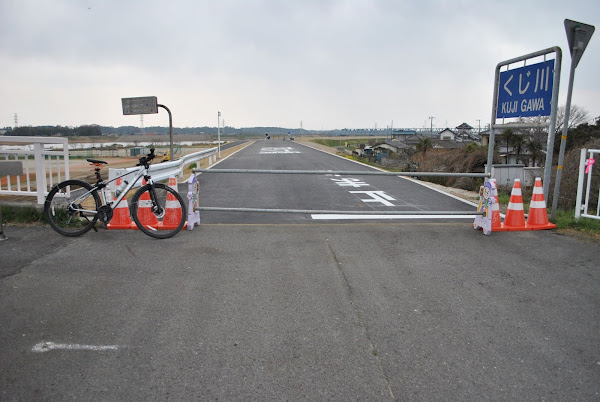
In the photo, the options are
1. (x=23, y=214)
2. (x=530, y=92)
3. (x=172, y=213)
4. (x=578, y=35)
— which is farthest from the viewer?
(x=530, y=92)

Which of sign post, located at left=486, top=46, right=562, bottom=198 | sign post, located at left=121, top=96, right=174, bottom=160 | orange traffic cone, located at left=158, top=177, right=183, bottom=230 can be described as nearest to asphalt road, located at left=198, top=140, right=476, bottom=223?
orange traffic cone, located at left=158, top=177, right=183, bottom=230

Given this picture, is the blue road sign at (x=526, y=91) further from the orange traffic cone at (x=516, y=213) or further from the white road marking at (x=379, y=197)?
the white road marking at (x=379, y=197)

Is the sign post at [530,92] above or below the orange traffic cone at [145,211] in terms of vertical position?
above

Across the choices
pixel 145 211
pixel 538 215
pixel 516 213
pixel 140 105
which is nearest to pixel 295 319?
pixel 145 211

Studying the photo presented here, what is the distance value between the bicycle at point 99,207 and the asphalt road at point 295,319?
0.78ft

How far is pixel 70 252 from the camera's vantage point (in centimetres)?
536

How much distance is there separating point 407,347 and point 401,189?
32.6ft

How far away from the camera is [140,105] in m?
13.6

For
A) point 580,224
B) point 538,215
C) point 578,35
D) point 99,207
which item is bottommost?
point 580,224

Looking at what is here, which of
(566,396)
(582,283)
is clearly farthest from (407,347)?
(582,283)

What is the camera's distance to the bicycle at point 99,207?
6.11 m

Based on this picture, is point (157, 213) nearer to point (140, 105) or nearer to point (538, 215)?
point (538, 215)

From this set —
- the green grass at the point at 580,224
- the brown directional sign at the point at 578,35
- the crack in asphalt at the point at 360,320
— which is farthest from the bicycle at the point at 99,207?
the brown directional sign at the point at 578,35

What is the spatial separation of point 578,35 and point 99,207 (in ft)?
25.7
